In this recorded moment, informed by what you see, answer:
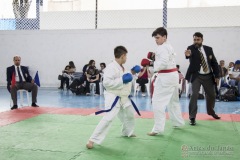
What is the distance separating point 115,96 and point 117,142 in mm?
614

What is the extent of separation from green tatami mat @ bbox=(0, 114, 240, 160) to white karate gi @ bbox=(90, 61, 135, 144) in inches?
6.8

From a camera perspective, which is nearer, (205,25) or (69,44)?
(205,25)

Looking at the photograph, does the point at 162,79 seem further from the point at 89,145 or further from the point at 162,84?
the point at 89,145

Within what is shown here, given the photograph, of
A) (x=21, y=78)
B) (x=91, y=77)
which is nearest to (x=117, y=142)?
(x=21, y=78)

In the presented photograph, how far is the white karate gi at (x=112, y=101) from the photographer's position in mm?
3826

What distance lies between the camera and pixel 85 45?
13.3 m

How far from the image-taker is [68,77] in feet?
40.1

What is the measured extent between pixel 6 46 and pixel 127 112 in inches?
450

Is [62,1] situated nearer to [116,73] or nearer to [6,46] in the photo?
[6,46]

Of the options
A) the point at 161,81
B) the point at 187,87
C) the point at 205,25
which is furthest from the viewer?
the point at 205,25

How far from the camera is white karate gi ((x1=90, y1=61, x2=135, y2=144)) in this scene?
3826 millimetres

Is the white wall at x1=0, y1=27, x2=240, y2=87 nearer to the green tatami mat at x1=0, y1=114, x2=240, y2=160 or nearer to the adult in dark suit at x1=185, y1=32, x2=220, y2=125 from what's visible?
the adult in dark suit at x1=185, y1=32, x2=220, y2=125

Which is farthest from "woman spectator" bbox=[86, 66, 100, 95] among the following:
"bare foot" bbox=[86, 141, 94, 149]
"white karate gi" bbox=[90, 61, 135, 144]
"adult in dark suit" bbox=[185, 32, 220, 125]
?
"bare foot" bbox=[86, 141, 94, 149]

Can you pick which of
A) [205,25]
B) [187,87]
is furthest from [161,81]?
[205,25]
